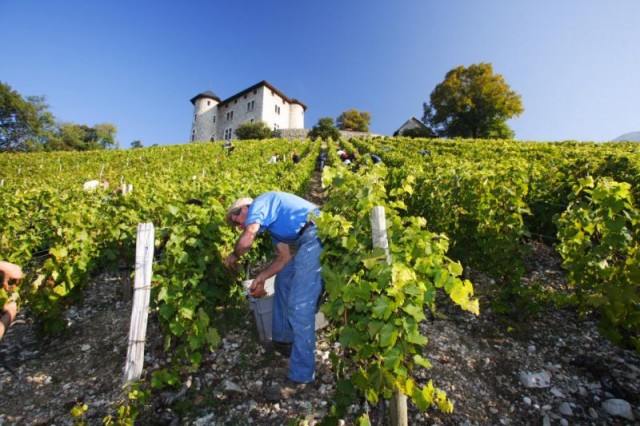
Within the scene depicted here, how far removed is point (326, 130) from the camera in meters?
43.1

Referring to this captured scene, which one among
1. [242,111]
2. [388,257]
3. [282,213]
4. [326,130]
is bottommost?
[388,257]

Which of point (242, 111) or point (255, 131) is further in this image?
point (242, 111)

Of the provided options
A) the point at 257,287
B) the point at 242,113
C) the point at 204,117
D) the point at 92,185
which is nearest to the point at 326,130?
the point at 242,113

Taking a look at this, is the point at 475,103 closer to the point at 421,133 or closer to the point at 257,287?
Result: the point at 421,133

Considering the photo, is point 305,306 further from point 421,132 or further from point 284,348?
point 421,132

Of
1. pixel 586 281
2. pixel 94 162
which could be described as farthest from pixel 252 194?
pixel 94 162

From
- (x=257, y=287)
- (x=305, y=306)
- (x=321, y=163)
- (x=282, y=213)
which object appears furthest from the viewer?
(x=321, y=163)

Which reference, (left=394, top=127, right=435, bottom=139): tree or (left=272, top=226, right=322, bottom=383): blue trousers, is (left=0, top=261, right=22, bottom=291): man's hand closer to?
(left=272, top=226, right=322, bottom=383): blue trousers

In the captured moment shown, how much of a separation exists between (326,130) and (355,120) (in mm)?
19991

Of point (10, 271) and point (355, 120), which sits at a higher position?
point (355, 120)

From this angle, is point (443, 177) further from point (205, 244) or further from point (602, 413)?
point (205, 244)

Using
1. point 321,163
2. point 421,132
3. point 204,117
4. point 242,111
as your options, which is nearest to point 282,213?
point 321,163

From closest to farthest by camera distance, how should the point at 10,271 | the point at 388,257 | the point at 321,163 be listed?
the point at 388,257 → the point at 10,271 → the point at 321,163

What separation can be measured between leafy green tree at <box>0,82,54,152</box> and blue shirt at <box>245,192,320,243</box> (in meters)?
62.3
